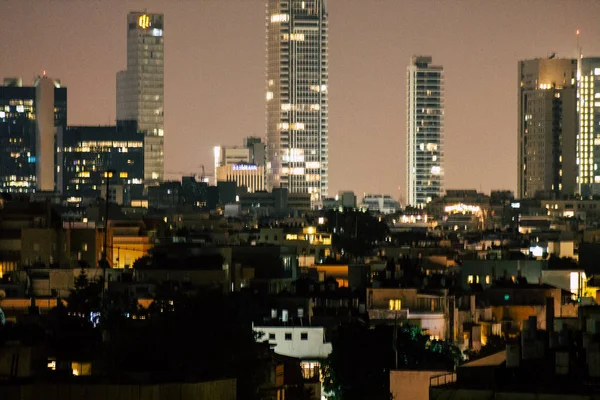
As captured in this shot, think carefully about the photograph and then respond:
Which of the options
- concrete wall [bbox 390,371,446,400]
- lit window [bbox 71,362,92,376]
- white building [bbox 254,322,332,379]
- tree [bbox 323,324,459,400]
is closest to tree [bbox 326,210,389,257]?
white building [bbox 254,322,332,379]

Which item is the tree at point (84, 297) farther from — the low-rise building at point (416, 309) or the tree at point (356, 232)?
the tree at point (356, 232)

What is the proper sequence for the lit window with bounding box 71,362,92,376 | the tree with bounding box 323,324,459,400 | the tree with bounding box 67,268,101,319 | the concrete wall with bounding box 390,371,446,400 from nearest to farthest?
the lit window with bounding box 71,362,92,376 → the concrete wall with bounding box 390,371,446,400 → the tree with bounding box 323,324,459,400 → the tree with bounding box 67,268,101,319

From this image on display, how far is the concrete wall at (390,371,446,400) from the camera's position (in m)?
41.2

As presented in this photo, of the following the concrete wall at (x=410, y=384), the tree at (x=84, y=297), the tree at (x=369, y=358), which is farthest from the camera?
the tree at (x=84, y=297)

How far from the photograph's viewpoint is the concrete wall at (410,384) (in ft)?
135

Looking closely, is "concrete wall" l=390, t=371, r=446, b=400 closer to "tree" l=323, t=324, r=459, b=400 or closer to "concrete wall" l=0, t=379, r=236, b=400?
"tree" l=323, t=324, r=459, b=400

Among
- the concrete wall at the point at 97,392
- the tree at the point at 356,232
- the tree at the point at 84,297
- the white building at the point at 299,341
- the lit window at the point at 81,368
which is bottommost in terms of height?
the tree at the point at 356,232

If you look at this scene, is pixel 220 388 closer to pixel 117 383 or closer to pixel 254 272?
pixel 117 383

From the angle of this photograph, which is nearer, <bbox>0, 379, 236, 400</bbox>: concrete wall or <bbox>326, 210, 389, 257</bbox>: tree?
<bbox>0, 379, 236, 400</bbox>: concrete wall

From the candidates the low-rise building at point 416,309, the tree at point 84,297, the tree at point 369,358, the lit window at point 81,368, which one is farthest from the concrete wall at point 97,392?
the low-rise building at point 416,309

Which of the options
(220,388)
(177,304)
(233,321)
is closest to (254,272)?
(177,304)

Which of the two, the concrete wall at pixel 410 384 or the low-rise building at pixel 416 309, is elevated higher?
the concrete wall at pixel 410 384

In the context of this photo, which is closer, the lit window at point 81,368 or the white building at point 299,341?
the lit window at point 81,368

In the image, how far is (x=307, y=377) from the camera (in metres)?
55.3
